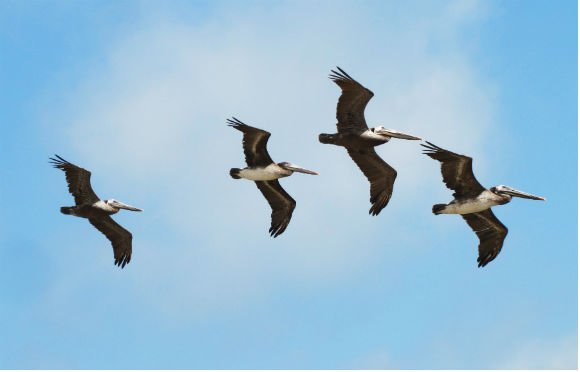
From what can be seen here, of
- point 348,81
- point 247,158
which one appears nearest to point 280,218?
point 247,158

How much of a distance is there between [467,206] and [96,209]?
9251 millimetres

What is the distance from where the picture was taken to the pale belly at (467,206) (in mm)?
30484

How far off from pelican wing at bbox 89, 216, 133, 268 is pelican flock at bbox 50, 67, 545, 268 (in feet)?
0.12

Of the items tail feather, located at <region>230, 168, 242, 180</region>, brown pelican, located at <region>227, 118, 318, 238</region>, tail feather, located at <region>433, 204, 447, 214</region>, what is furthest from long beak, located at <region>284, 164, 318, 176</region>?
tail feather, located at <region>433, 204, 447, 214</region>

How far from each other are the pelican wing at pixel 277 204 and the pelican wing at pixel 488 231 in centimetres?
448

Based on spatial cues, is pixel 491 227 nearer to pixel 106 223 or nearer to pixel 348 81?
pixel 348 81

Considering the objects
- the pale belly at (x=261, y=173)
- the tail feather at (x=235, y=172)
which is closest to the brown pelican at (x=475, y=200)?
the pale belly at (x=261, y=173)

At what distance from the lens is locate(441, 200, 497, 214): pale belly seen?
1200 inches

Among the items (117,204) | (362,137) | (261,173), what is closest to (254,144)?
(261,173)

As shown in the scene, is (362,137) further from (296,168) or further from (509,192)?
(509,192)

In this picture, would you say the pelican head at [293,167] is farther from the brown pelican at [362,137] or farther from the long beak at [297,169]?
the brown pelican at [362,137]

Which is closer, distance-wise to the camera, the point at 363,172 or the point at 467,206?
the point at 467,206

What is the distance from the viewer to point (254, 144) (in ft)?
105

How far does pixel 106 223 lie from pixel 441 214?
878 centimetres
